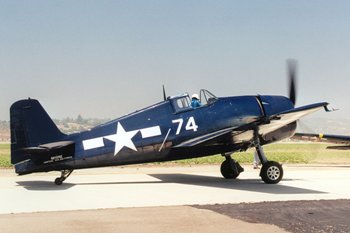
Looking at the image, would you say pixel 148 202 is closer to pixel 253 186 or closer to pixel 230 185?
pixel 230 185

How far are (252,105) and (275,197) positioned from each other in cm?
413

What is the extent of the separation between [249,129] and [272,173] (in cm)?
177

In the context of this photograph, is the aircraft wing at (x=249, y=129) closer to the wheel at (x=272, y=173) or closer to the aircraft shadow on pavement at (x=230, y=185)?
the wheel at (x=272, y=173)

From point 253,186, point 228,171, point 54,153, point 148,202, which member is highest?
point 54,153

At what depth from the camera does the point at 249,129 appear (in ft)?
42.5

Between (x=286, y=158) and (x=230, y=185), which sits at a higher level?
(x=230, y=185)

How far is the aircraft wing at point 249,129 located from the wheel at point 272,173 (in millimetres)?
1063

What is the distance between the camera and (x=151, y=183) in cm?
1414

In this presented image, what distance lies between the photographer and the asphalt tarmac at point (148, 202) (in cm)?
714

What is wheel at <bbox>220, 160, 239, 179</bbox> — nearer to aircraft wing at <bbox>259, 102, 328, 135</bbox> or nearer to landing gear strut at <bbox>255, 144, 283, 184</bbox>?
landing gear strut at <bbox>255, 144, 283, 184</bbox>

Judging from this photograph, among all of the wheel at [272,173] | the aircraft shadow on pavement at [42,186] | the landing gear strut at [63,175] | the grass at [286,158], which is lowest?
the grass at [286,158]

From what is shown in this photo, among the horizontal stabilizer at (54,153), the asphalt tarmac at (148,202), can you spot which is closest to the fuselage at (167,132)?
the horizontal stabilizer at (54,153)

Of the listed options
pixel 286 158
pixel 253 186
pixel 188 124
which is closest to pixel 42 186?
pixel 188 124

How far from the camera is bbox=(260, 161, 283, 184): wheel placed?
13547 mm
